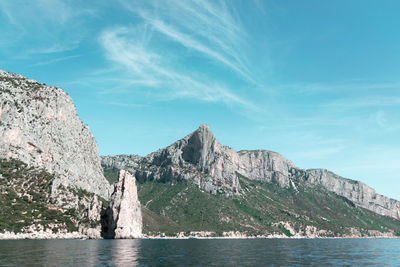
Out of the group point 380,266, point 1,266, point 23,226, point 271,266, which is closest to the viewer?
point 1,266

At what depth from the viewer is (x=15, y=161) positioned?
7510 inches

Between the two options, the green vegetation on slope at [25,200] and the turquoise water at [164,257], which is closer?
the turquoise water at [164,257]

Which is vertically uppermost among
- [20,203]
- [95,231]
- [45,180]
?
[45,180]

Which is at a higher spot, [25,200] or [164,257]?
[25,200]

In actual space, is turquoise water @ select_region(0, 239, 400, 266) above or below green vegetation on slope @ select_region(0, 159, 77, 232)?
below

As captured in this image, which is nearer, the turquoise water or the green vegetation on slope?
the turquoise water

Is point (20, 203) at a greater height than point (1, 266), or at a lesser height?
greater

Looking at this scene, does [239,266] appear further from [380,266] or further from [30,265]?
[30,265]

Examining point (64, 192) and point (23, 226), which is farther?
point (64, 192)

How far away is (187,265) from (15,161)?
157 m

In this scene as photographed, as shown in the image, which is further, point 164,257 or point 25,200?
point 25,200

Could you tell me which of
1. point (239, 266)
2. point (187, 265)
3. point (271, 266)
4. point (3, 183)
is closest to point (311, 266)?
point (271, 266)

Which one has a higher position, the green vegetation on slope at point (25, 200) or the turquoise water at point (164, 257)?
the green vegetation on slope at point (25, 200)

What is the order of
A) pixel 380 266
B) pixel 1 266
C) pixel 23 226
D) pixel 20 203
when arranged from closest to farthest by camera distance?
pixel 1 266 < pixel 380 266 < pixel 23 226 < pixel 20 203
